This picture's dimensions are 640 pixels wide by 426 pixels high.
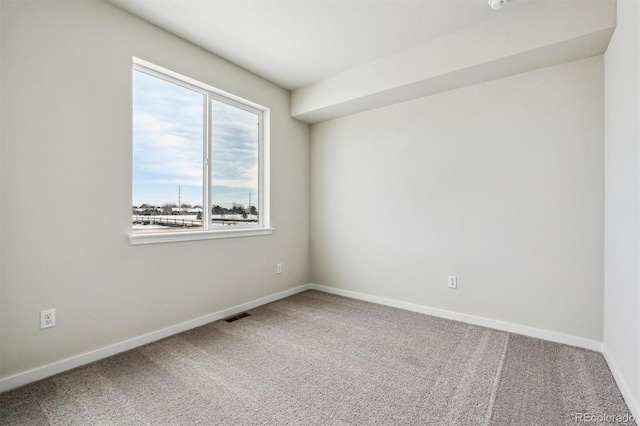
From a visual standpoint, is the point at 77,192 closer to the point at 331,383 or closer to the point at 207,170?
the point at 207,170

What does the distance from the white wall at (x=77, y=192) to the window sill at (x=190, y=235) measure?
0.06 meters

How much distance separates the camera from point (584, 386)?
178 cm

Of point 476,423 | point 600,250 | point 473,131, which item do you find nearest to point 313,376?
point 476,423

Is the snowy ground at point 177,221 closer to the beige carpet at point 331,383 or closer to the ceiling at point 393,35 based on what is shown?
the beige carpet at point 331,383

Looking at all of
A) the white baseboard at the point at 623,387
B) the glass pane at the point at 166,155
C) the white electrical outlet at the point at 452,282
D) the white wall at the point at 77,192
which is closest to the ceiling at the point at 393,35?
the white wall at the point at 77,192

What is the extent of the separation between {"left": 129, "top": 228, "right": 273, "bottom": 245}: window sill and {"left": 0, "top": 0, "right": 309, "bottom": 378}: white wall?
65 mm

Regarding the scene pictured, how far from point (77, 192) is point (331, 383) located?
212 cm

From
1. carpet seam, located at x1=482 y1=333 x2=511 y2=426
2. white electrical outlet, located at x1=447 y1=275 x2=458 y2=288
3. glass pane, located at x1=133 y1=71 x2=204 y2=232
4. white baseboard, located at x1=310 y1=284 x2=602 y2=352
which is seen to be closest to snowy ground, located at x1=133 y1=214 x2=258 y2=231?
glass pane, located at x1=133 y1=71 x2=204 y2=232

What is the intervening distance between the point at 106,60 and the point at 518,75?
10.9ft

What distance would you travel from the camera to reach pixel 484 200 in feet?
9.03

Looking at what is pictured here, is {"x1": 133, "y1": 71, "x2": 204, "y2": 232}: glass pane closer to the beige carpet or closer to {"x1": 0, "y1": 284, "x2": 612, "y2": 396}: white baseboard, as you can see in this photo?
{"x1": 0, "y1": 284, "x2": 612, "y2": 396}: white baseboard

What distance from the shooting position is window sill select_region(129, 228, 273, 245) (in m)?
2.34

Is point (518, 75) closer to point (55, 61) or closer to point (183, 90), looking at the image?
point (183, 90)

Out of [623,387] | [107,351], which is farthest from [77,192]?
[623,387]
